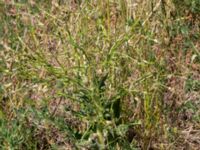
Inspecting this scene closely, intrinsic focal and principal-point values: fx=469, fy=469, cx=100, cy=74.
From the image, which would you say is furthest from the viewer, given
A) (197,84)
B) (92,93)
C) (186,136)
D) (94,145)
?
(197,84)

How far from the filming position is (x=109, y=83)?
182 cm

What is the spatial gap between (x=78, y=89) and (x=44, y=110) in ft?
0.93

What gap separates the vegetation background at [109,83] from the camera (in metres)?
1.72

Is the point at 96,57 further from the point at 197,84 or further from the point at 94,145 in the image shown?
the point at 197,84

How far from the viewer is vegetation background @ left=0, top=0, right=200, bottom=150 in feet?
5.65

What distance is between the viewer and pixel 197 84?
6.81 ft

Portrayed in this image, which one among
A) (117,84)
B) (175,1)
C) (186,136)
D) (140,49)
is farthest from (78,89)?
(175,1)

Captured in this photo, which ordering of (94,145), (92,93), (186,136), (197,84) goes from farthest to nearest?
(197,84) < (186,136) < (94,145) < (92,93)

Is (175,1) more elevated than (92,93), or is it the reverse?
(175,1)

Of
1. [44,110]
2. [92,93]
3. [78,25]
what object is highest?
[78,25]

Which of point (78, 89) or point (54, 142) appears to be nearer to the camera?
point (78, 89)

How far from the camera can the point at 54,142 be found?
1997 mm

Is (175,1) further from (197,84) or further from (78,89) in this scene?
(78,89)

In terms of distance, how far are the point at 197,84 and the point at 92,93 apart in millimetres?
623
